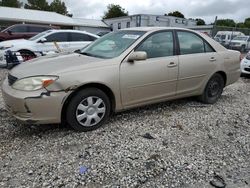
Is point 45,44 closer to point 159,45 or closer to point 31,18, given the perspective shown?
point 159,45

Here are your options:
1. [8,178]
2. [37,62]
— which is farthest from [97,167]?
[37,62]

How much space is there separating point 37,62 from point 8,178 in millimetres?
1955

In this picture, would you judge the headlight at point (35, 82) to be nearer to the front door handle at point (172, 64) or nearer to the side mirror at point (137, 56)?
the side mirror at point (137, 56)

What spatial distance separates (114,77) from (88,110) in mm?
623

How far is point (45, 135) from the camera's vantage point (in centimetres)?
397

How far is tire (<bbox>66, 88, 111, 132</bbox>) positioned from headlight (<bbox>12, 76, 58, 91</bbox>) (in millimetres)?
413

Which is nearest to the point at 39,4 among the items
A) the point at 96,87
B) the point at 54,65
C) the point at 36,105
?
the point at 54,65

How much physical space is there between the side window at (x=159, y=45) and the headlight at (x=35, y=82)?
153 centimetres

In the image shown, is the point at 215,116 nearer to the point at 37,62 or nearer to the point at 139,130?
the point at 139,130

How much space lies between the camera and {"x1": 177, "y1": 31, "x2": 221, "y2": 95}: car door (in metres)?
4.99

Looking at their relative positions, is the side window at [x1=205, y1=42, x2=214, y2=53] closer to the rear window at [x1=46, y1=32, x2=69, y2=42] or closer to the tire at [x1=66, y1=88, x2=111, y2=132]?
the tire at [x1=66, y1=88, x2=111, y2=132]

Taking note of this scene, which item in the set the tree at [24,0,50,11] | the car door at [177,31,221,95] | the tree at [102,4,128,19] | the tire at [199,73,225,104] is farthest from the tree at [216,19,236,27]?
the car door at [177,31,221,95]

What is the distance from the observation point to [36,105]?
361 cm

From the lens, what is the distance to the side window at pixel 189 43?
16.5 ft
